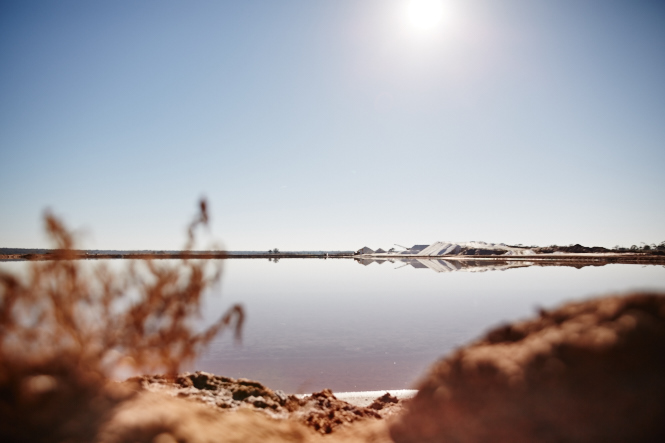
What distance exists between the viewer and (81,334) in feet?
12.2

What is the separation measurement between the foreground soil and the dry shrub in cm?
1

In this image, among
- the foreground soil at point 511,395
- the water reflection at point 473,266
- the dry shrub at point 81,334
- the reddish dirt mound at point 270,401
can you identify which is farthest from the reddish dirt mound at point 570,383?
the water reflection at point 473,266

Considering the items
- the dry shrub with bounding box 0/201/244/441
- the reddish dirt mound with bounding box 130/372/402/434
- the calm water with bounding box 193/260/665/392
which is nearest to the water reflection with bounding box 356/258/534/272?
the calm water with bounding box 193/260/665/392

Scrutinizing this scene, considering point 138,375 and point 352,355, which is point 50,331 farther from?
point 352,355

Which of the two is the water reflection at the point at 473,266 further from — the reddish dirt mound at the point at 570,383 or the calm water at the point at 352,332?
the reddish dirt mound at the point at 570,383

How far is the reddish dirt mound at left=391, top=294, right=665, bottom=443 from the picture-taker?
1.99 metres

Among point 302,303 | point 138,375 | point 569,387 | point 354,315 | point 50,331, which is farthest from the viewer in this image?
point 302,303

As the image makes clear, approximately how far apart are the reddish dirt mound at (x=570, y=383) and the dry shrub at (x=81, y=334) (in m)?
2.59

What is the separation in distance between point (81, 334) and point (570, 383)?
4633mm

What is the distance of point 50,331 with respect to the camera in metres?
3.52

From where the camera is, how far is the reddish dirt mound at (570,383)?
1.99 metres

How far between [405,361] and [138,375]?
4572 millimetres

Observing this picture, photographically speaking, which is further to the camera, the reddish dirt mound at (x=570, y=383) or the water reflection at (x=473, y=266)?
the water reflection at (x=473, y=266)

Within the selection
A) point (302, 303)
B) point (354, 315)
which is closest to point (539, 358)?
point (354, 315)
